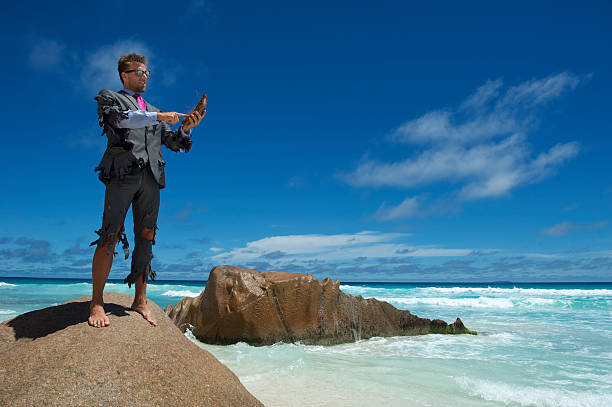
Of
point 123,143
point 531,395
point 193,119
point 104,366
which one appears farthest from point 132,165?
point 531,395

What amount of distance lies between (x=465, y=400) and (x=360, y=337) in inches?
153

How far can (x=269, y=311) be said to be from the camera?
7.71m

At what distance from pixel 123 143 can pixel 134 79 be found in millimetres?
647

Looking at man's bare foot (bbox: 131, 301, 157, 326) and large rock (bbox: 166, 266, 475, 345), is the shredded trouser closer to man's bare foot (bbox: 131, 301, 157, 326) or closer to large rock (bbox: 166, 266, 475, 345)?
man's bare foot (bbox: 131, 301, 157, 326)

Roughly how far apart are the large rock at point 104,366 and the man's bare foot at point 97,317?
0.16 feet

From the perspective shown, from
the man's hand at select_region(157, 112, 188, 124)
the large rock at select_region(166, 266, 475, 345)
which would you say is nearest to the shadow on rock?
the man's hand at select_region(157, 112, 188, 124)

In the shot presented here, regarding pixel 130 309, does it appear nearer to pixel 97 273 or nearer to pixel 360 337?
pixel 97 273

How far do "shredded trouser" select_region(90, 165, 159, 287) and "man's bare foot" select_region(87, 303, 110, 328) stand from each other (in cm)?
37

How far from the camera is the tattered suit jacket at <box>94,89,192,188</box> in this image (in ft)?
9.81

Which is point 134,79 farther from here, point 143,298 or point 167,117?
point 143,298

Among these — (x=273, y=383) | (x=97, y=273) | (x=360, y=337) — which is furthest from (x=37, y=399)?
(x=360, y=337)

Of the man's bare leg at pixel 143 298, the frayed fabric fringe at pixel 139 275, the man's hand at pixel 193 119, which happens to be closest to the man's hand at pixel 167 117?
the man's hand at pixel 193 119

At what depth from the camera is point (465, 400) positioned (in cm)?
488

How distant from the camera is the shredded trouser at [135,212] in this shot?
10.2 feet
